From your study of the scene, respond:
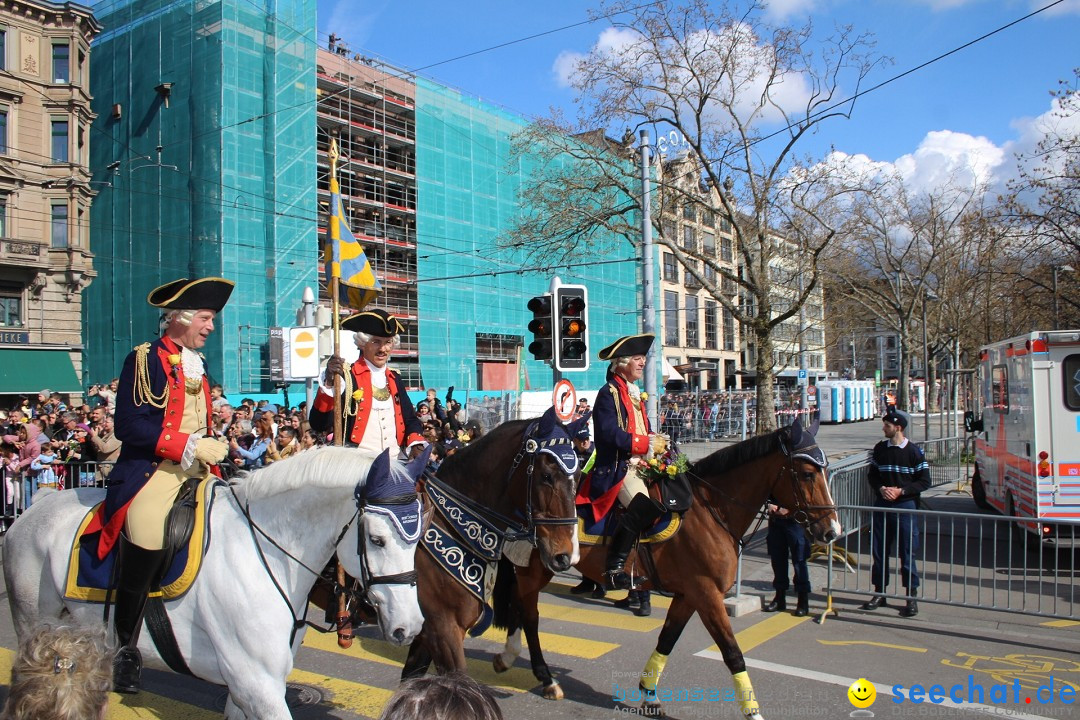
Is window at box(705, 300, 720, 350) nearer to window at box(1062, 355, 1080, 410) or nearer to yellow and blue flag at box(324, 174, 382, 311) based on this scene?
window at box(1062, 355, 1080, 410)

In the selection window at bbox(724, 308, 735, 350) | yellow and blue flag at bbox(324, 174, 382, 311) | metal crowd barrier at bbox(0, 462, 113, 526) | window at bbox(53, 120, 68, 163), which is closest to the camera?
yellow and blue flag at bbox(324, 174, 382, 311)

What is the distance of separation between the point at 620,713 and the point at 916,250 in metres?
29.2

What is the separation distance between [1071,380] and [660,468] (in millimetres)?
7364

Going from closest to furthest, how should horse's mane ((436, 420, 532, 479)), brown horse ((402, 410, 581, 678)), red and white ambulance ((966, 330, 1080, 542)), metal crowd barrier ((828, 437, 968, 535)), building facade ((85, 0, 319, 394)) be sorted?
brown horse ((402, 410, 581, 678)), horse's mane ((436, 420, 532, 479)), metal crowd barrier ((828, 437, 968, 535)), red and white ambulance ((966, 330, 1080, 542)), building facade ((85, 0, 319, 394))

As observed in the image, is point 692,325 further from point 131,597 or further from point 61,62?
point 131,597

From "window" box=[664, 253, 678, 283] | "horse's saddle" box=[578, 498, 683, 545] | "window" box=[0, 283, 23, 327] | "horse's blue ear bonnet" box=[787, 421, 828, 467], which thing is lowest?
"horse's saddle" box=[578, 498, 683, 545]

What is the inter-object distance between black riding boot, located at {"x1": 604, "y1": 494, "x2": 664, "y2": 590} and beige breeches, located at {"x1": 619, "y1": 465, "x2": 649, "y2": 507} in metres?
0.06

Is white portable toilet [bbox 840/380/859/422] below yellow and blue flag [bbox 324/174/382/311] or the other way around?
below

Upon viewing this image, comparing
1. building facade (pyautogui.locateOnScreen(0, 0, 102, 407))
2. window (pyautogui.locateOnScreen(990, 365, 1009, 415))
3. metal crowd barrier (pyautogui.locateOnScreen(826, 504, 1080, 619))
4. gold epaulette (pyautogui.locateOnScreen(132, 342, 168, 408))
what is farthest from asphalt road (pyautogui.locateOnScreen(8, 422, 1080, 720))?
building facade (pyautogui.locateOnScreen(0, 0, 102, 407))

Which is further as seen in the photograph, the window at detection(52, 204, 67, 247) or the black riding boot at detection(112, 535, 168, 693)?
the window at detection(52, 204, 67, 247)

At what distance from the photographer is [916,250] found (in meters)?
30.2

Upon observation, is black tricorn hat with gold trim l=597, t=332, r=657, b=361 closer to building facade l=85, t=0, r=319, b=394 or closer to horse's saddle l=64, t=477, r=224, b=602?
horse's saddle l=64, t=477, r=224, b=602

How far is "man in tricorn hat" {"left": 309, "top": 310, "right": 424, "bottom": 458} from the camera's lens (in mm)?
5680

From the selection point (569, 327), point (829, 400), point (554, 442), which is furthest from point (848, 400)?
point (554, 442)
